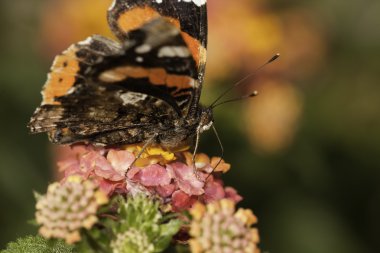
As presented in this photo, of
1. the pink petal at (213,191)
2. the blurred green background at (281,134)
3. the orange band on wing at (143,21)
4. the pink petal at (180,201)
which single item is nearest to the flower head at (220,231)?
the pink petal at (180,201)

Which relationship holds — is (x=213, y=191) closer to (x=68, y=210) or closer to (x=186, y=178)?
(x=186, y=178)

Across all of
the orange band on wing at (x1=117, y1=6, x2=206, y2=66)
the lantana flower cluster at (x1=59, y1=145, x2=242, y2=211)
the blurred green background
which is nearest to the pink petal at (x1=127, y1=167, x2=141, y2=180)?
the lantana flower cluster at (x1=59, y1=145, x2=242, y2=211)

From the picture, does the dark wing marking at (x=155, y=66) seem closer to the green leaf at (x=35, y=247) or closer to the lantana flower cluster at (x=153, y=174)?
the lantana flower cluster at (x=153, y=174)

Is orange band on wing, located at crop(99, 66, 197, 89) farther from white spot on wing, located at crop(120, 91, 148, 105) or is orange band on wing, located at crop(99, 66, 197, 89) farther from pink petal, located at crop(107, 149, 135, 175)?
pink petal, located at crop(107, 149, 135, 175)

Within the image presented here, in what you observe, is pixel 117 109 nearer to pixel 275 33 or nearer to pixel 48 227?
pixel 48 227

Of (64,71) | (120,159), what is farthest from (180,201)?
(64,71)

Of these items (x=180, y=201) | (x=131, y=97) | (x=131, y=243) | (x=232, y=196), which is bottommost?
(x=232, y=196)

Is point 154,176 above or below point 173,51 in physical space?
below

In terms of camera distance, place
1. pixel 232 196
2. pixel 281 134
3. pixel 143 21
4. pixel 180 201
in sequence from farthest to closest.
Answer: pixel 281 134
pixel 143 21
pixel 232 196
pixel 180 201
